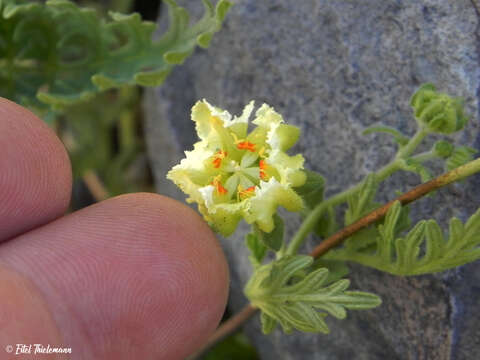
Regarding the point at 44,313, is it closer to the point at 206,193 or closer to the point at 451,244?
the point at 206,193

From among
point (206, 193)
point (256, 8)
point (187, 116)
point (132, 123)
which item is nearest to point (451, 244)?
point (206, 193)

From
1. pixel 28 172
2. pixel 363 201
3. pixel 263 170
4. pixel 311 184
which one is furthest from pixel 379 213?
pixel 28 172

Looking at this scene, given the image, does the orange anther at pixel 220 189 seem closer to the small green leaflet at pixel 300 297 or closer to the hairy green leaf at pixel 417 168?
the small green leaflet at pixel 300 297

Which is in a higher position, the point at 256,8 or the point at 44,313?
the point at 256,8

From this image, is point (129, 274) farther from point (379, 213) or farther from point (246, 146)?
point (379, 213)

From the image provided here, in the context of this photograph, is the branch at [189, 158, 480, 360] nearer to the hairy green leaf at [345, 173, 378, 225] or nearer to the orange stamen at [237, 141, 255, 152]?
the hairy green leaf at [345, 173, 378, 225]

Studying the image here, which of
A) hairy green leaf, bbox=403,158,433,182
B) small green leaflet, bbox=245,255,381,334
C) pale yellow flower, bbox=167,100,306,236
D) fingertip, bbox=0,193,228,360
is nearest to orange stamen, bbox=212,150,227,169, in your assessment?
pale yellow flower, bbox=167,100,306,236
